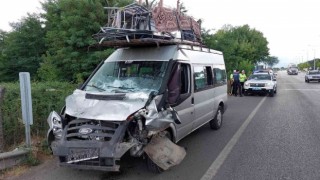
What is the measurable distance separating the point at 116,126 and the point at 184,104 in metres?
1.88

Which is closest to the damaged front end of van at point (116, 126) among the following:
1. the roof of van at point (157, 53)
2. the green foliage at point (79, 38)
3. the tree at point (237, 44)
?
the roof of van at point (157, 53)

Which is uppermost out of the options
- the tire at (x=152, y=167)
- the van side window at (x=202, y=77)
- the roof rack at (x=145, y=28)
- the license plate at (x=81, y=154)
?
the roof rack at (x=145, y=28)

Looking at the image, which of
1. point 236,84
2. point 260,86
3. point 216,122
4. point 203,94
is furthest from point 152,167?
point 260,86

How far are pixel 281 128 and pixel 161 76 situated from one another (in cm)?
489

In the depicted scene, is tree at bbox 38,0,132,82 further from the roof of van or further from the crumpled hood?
the crumpled hood

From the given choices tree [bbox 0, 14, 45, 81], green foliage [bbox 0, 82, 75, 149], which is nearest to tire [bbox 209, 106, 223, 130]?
green foliage [bbox 0, 82, 75, 149]

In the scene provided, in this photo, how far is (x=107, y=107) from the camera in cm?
503

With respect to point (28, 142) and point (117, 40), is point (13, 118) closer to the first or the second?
point (28, 142)

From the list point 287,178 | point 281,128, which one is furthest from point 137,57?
point 281,128

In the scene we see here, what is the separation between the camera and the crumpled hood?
4898 millimetres

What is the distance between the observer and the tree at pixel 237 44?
2508 centimetres

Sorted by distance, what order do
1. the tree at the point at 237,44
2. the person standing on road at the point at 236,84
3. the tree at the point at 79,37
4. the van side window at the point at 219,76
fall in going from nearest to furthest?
the van side window at the point at 219,76, the tree at the point at 79,37, the person standing on road at the point at 236,84, the tree at the point at 237,44

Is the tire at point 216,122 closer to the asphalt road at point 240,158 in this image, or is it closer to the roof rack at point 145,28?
the asphalt road at point 240,158

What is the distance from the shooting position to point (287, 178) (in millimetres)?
5191
